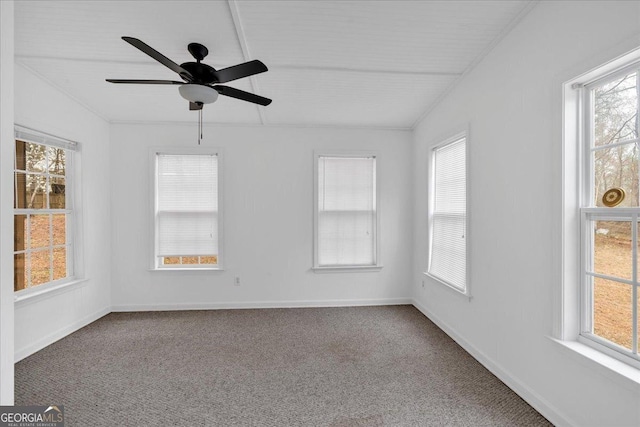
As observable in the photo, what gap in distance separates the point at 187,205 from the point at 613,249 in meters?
4.34

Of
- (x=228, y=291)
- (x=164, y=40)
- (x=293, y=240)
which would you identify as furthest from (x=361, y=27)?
(x=228, y=291)

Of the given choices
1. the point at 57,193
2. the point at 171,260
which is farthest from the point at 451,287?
the point at 57,193

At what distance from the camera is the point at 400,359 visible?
280cm

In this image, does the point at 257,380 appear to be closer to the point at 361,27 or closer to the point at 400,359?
the point at 400,359

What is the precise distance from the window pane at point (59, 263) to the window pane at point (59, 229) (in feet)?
0.33

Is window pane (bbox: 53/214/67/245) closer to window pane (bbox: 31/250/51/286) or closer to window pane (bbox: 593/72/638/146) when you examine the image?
window pane (bbox: 31/250/51/286)

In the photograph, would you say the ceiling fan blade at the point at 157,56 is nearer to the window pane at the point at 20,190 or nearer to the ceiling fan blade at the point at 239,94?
the ceiling fan blade at the point at 239,94

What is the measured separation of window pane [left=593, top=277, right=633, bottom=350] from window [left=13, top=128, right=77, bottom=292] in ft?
15.2

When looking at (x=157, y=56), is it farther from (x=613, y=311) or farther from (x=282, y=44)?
(x=613, y=311)

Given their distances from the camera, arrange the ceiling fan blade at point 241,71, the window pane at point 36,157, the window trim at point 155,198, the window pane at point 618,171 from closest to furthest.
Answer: the window pane at point 618,171, the ceiling fan blade at point 241,71, the window pane at point 36,157, the window trim at point 155,198

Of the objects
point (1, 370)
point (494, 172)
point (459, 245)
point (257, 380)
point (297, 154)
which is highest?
point (297, 154)

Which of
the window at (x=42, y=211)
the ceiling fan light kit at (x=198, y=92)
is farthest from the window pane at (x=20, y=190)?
the ceiling fan light kit at (x=198, y=92)

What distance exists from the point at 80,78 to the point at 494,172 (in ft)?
13.3

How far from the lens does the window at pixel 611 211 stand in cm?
162
